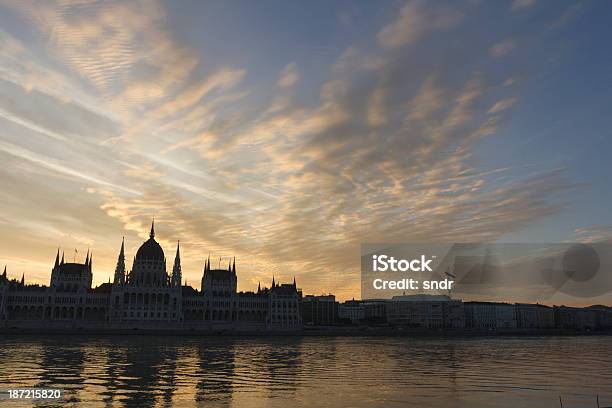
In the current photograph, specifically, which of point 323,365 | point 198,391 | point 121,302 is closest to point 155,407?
point 198,391

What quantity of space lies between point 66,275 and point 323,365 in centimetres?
15222

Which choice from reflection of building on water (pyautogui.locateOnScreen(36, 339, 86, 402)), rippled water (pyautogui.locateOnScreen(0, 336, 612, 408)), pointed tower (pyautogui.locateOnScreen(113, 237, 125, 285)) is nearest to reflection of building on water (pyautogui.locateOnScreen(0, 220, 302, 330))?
pointed tower (pyautogui.locateOnScreen(113, 237, 125, 285))

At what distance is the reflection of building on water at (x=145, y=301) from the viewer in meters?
166

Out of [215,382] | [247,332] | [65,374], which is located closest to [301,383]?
[215,382]

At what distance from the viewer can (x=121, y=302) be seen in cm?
17200

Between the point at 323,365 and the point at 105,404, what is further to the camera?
the point at 323,365

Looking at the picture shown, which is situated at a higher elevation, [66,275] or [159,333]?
[66,275]

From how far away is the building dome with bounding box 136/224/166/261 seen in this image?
185375mm

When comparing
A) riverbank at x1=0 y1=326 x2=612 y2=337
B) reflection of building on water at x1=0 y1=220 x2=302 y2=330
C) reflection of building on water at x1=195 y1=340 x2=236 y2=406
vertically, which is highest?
reflection of building on water at x1=0 y1=220 x2=302 y2=330

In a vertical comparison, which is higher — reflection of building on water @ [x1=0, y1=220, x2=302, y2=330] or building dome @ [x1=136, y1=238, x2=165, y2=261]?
building dome @ [x1=136, y1=238, x2=165, y2=261]

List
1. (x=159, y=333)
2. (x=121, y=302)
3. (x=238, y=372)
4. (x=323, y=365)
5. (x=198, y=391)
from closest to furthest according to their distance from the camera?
(x=198, y=391) → (x=238, y=372) → (x=323, y=365) → (x=159, y=333) → (x=121, y=302)

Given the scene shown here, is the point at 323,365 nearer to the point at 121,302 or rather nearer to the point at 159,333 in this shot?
the point at 159,333

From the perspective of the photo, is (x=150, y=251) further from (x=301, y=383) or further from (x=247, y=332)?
(x=301, y=383)

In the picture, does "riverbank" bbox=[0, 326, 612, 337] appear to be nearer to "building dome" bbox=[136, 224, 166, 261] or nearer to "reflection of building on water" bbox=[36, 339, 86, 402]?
"building dome" bbox=[136, 224, 166, 261]
